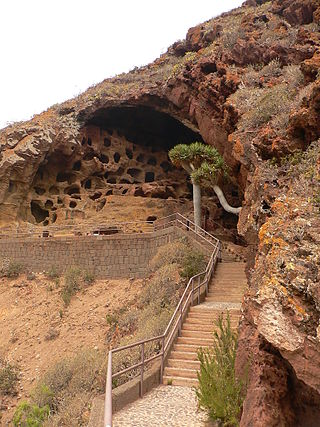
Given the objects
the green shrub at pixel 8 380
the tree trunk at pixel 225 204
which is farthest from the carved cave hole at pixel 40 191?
the green shrub at pixel 8 380

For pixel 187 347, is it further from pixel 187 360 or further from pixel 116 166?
pixel 116 166

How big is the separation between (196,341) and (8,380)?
22.6 feet

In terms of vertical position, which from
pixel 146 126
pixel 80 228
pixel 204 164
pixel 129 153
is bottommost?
pixel 80 228

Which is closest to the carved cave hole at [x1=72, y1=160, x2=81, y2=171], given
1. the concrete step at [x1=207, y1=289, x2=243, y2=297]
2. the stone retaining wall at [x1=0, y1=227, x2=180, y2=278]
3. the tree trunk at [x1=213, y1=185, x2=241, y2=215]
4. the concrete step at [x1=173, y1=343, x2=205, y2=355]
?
the stone retaining wall at [x1=0, y1=227, x2=180, y2=278]

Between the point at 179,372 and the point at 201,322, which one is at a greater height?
the point at 201,322

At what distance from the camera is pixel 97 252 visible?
63.3 feet

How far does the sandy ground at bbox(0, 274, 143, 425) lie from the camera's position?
14.2m

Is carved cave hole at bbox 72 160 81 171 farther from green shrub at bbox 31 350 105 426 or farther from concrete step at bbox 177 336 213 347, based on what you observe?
concrete step at bbox 177 336 213 347

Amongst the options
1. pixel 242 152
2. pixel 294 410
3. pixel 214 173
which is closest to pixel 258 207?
pixel 294 410

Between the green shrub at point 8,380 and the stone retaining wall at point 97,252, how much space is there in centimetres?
627

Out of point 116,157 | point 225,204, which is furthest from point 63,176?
point 225,204

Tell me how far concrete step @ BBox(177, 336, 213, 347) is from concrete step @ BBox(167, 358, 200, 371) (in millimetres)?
758

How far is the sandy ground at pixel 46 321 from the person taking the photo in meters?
14.2

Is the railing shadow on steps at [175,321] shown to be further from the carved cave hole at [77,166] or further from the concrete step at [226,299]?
the carved cave hole at [77,166]
